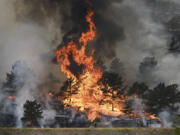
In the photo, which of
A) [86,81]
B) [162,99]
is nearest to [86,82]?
[86,81]

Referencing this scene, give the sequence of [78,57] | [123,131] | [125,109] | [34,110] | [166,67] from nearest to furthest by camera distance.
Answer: [123,131] → [34,110] → [125,109] → [166,67] → [78,57]

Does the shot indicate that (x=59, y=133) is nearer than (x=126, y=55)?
Yes

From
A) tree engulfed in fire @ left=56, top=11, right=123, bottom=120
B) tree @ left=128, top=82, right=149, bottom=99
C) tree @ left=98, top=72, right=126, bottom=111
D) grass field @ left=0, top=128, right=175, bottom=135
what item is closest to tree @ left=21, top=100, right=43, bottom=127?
tree engulfed in fire @ left=56, top=11, right=123, bottom=120

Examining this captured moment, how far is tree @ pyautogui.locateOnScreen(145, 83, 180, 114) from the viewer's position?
3431 centimetres

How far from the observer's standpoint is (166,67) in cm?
4353

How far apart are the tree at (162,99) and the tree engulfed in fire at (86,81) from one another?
629cm

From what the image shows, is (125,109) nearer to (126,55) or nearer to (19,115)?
(126,55)

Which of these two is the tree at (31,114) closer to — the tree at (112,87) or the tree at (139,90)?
the tree at (112,87)

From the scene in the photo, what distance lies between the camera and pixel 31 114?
3322 centimetres

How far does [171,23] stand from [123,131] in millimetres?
36573

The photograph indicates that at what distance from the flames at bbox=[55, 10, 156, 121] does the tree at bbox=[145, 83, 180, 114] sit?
2143 millimetres

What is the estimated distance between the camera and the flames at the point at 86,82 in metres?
39.6

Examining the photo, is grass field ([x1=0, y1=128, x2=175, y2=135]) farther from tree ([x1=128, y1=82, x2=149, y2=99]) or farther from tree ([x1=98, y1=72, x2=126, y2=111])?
tree ([x1=98, y1=72, x2=126, y2=111])

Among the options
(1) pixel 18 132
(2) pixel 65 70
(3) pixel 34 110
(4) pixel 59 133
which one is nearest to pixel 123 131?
(4) pixel 59 133
